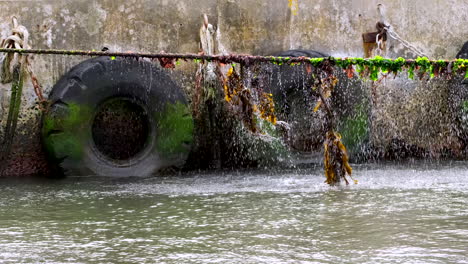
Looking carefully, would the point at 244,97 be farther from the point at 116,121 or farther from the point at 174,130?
the point at 116,121

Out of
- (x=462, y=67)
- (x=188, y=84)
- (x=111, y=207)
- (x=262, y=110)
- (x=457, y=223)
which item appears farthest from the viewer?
(x=188, y=84)

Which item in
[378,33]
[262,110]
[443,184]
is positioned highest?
[378,33]

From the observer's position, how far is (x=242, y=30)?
1108 centimetres

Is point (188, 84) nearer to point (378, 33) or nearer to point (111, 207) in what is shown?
point (378, 33)

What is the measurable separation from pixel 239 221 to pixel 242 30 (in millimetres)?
5384

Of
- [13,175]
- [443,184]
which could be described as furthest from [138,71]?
[443,184]

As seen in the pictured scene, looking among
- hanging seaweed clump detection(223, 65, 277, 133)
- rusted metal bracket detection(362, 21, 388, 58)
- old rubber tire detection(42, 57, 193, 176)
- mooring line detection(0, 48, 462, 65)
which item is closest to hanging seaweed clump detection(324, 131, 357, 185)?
mooring line detection(0, 48, 462, 65)

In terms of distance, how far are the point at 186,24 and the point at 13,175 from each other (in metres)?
2.80

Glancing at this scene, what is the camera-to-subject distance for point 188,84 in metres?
10.8

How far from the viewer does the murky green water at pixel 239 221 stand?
4862 millimetres

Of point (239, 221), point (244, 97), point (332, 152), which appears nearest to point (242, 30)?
point (244, 97)

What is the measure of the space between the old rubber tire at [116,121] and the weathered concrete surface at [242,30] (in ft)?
1.61

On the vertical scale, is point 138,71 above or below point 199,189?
above

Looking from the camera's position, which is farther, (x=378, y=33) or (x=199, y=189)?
(x=378, y=33)
